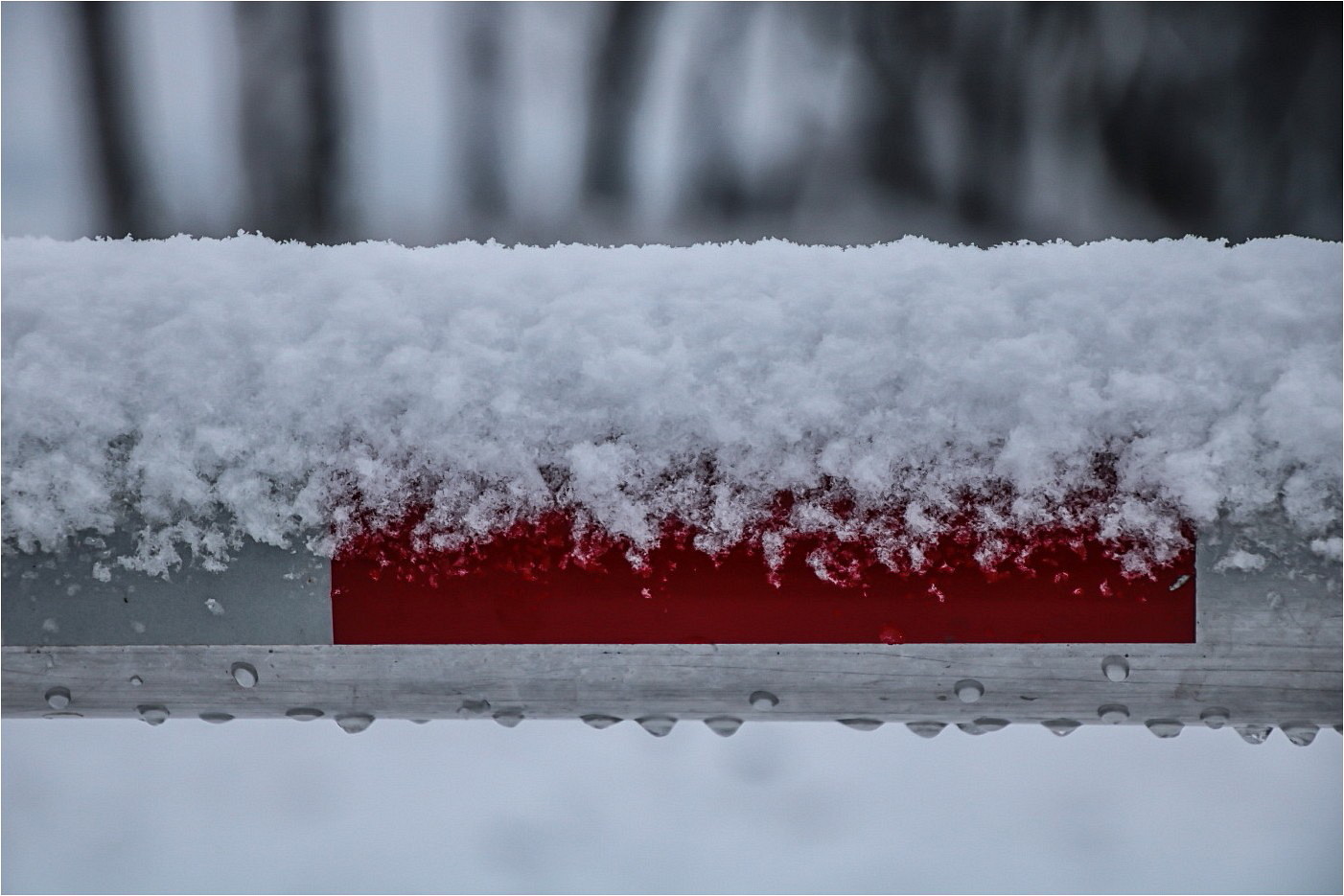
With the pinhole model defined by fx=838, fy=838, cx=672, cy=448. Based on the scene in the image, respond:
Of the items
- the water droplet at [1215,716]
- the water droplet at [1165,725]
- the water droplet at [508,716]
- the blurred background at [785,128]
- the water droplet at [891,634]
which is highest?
the blurred background at [785,128]

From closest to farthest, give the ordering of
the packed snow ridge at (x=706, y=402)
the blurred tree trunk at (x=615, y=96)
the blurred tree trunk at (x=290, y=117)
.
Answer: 1. the packed snow ridge at (x=706, y=402)
2. the blurred tree trunk at (x=290, y=117)
3. the blurred tree trunk at (x=615, y=96)

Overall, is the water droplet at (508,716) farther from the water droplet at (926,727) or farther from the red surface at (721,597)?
the water droplet at (926,727)

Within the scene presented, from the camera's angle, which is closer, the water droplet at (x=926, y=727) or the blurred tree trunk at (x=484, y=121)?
the water droplet at (x=926, y=727)

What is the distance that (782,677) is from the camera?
0.58 meters

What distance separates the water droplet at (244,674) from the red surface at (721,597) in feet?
0.23

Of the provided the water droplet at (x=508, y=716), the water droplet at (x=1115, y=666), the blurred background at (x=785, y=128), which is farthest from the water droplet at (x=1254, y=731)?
the blurred background at (x=785, y=128)

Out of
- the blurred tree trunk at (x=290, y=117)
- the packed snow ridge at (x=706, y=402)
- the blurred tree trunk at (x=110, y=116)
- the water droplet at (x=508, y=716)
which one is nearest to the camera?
the packed snow ridge at (x=706, y=402)

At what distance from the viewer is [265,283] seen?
59 centimetres

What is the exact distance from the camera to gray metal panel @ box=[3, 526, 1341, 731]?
0.54 metres

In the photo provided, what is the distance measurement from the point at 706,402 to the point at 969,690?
0.89 ft

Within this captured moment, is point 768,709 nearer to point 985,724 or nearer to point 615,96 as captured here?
point 985,724

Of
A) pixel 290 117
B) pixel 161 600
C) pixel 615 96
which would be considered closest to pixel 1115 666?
pixel 161 600

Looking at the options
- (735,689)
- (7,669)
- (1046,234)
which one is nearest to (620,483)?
(735,689)

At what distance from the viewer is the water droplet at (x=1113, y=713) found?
0.57 metres
